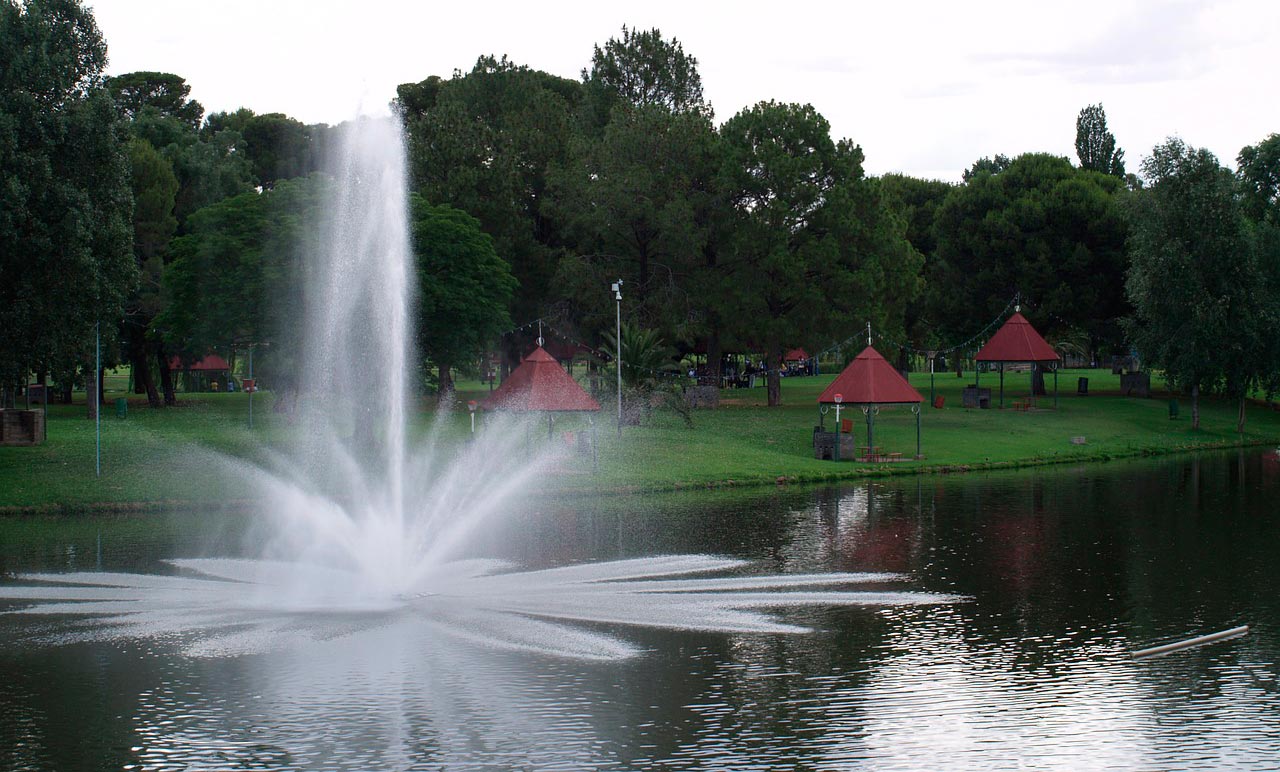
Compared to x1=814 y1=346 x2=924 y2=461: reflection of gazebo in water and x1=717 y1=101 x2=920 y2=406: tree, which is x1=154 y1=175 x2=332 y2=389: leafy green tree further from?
x1=717 y1=101 x2=920 y2=406: tree

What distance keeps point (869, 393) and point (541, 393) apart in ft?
48.0

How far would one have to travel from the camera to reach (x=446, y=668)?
21.9 meters

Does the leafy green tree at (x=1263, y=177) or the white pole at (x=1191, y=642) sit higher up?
the leafy green tree at (x=1263, y=177)

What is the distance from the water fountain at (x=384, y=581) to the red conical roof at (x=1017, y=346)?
141 feet

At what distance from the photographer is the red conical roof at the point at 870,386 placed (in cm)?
5778

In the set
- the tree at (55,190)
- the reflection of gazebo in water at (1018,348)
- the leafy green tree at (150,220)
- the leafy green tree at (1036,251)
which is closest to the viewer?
the tree at (55,190)

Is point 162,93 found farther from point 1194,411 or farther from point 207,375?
point 1194,411

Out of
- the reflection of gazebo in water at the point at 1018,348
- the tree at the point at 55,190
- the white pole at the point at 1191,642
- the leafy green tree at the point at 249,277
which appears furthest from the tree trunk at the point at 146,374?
the white pole at the point at 1191,642

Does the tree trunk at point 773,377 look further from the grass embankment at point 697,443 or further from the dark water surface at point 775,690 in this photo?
the dark water surface at point 775,690

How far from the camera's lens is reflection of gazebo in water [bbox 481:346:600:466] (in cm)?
5331

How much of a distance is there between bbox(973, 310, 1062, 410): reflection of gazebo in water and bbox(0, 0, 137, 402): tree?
52.5 meters

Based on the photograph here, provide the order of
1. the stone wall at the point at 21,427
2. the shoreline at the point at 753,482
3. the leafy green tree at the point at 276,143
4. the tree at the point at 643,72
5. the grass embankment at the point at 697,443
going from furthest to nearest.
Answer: the leafy green tree at the point at 276,143, the tree at the point at 643,72, the stone wall at the point at 21,427, the grass embankment at the point at 697,443, the shoreline at the point at 753,482

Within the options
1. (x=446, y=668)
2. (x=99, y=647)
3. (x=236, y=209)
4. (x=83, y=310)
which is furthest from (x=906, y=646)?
(x=236, y=209)

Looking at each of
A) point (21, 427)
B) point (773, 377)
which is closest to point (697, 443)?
point (773, 377)
